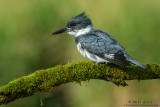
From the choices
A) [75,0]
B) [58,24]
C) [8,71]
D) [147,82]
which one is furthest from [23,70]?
[147,82]

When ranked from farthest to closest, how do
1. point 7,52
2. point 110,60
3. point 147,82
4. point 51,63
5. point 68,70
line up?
point 51,63 < point 7,52 < point 147,82 < point 110,60 < point 68,70

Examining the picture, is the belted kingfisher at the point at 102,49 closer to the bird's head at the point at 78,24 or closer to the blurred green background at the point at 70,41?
the bird's head at the point at 78,24

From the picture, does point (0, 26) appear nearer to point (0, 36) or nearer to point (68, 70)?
point (0, 36)

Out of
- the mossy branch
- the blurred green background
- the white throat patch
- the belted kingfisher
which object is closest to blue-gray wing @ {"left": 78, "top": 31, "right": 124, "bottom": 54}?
the belted kingfisher

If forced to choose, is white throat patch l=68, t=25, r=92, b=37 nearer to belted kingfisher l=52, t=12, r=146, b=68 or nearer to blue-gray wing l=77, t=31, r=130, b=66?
belted kingfisher l=52, t=12, r=146, b=68

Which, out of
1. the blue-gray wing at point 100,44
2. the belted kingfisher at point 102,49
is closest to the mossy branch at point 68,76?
the belted kingfisher at point 102,49

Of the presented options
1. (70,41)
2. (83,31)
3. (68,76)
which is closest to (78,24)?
(83,31)
